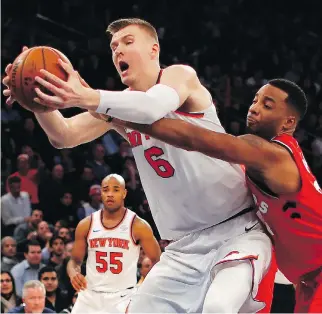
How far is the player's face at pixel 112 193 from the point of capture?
6.56 metres

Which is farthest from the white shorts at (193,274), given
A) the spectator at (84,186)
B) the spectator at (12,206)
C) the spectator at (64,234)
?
the spectator at (84,186)

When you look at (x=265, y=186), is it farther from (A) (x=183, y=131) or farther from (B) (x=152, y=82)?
(B) (x=152, y=82)

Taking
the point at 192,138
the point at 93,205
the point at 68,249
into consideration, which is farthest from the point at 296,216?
the point at 93,205

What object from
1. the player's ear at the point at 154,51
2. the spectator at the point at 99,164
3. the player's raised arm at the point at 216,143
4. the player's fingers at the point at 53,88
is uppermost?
the spectator at the point at 99,164

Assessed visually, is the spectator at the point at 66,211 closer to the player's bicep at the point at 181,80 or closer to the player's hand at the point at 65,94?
the player's bicep at the point at 181,80

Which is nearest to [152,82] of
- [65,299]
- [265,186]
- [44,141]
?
[265,186]

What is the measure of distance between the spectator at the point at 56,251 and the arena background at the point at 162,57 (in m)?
0.20

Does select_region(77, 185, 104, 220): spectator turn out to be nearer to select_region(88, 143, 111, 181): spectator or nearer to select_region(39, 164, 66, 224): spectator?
select_region(39, 164, 66, 224): spectator

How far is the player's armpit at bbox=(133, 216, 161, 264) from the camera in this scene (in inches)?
255

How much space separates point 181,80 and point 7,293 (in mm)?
4456

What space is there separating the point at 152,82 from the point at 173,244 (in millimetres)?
820

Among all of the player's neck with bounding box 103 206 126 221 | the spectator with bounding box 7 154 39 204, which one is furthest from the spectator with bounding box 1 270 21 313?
the spectator with bounding box 7 154 39 204

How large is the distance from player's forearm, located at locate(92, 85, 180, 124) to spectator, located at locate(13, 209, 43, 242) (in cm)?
556

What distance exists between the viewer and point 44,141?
1003cm
